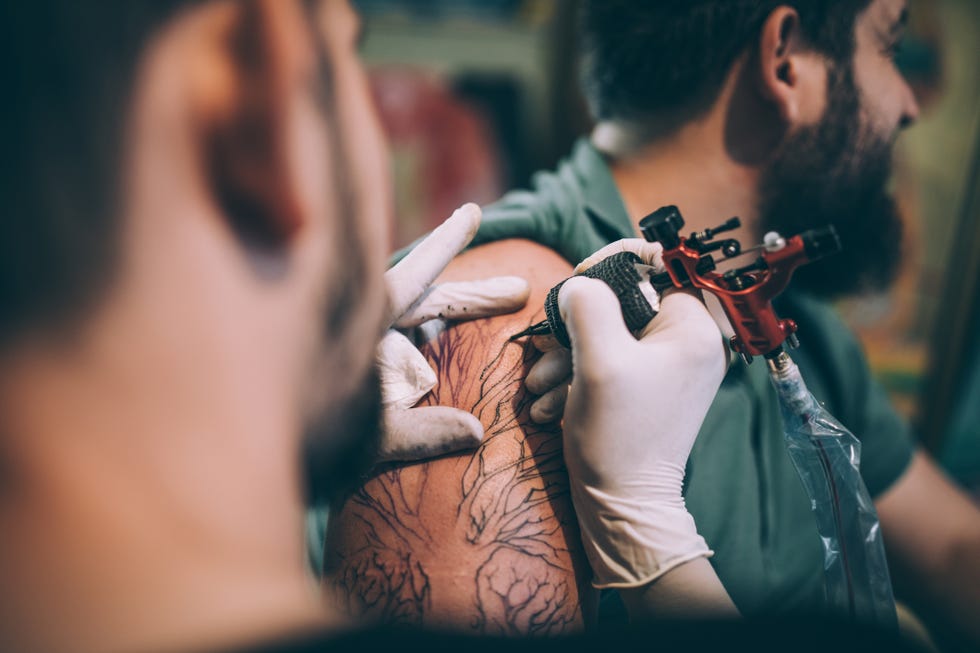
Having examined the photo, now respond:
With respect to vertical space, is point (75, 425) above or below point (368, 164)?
below

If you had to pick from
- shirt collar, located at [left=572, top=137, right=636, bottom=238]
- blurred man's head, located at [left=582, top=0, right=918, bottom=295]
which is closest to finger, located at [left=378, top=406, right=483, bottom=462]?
shirt collar, located at [left=572, top=137, right=636, bottom=238]

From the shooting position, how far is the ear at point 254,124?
49 centimetres

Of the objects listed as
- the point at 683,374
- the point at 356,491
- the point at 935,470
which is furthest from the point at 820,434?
the point at 935,470

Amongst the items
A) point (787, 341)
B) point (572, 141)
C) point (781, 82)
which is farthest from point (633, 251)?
point (572, 141)

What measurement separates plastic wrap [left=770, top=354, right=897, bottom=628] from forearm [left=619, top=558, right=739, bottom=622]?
0.46 ft

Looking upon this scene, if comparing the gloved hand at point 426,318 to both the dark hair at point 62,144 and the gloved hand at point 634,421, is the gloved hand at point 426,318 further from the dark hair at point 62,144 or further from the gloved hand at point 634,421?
the dark hair at point 62,144

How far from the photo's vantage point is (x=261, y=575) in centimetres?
53

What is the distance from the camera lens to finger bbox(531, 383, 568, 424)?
0.76 meters

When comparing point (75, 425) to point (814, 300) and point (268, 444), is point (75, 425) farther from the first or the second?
point (814, 300)

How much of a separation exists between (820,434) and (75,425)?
2.39ft

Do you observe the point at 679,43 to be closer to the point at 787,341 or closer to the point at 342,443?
the point at 787,341

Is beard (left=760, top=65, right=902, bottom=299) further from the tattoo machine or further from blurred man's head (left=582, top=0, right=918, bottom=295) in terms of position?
the tattoo machine

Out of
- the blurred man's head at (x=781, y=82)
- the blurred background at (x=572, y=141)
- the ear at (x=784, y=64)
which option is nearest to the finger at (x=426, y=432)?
the blurred man's head at (x=781, y=82)

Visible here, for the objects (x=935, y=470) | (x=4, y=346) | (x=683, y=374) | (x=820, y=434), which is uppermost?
(x=4, y=346)
